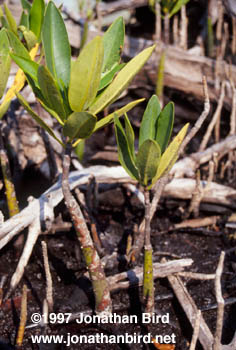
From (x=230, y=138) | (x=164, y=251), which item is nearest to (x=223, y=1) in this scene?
(x=230, y=138)

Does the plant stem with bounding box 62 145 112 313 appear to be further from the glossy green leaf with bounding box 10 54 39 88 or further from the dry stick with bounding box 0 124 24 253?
the dry stick with bounding box 0 124 24 253

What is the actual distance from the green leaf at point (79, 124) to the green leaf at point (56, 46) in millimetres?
138

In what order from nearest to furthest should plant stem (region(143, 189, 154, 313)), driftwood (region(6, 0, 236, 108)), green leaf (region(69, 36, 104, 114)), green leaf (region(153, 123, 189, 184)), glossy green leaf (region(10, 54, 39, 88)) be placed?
green leaf (region(69, 36, 104, 114)) < glossy green leaf (region(10, 54, 39, 88)) < green leaf (region(153, 123, 189, 184)) < plant stem (region(143, 189, 154, 313)) < driftwood (region(6, 0, 236, 108))

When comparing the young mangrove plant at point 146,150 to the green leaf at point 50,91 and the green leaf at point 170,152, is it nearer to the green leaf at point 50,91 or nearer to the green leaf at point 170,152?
the green leaf at point 170,152

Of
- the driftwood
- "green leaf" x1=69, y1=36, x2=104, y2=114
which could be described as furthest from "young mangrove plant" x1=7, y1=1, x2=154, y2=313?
A: the driftwood

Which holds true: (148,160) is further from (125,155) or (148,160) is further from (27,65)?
(27,65)

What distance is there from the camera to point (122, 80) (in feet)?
3.38

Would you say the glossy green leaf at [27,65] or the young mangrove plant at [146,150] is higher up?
the glossy green leaf at [27,65]

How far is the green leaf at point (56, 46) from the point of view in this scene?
1.04 m

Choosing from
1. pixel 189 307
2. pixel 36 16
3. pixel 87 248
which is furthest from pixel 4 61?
pixel 189 307

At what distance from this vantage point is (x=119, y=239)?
190 centimetres

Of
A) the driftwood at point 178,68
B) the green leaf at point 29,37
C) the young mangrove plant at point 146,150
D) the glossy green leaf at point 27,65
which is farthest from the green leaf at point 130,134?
the driftwood at point 178,68

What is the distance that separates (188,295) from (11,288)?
0.68 m

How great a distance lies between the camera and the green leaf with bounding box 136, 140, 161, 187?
1.03 metres
